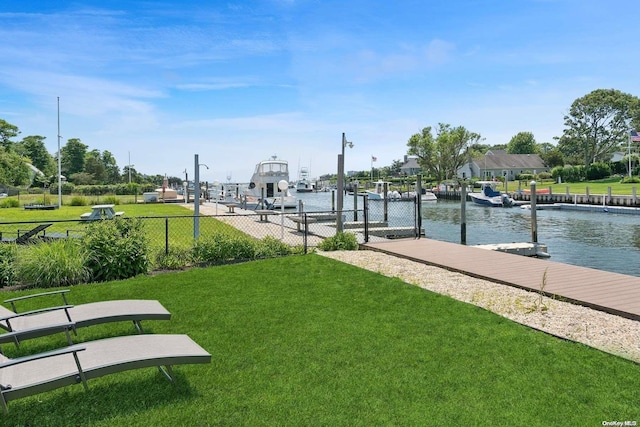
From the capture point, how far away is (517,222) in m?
30.8

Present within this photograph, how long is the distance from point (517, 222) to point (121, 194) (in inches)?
1723

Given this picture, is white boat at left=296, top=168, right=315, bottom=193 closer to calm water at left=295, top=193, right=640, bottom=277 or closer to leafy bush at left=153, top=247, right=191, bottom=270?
calm water at left=295, top=193, right=640, bottom=277

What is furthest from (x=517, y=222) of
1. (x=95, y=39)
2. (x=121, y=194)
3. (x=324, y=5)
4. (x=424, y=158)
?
(x=424, y=158)

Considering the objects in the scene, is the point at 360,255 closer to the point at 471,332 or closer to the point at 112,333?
the point at 471,332

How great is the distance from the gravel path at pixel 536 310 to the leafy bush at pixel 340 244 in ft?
8.66

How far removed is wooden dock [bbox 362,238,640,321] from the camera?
6777 mm

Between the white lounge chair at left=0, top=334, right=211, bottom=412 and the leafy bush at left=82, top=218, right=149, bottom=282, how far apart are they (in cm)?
496

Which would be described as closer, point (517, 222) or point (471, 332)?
point (471, 332)

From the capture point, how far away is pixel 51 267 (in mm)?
8242

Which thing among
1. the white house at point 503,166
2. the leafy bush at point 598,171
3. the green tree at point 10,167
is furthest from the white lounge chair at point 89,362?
the white house at point 503,166

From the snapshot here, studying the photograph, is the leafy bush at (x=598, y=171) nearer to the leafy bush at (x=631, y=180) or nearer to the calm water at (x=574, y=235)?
the leafy bush at (x=631, y=180)

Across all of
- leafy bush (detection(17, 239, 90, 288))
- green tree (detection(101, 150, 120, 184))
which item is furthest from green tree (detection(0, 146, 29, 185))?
leafy bush (detection(17, 239, 90, 288))

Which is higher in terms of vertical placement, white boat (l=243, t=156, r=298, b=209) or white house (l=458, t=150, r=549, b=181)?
white house (l=458, t=150, r=549, b=181)

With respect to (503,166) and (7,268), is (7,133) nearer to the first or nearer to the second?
(7,268)
